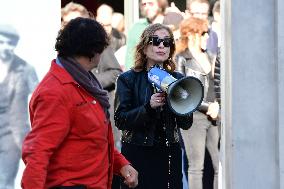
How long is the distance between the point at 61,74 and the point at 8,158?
314 cm

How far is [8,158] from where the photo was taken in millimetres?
7641

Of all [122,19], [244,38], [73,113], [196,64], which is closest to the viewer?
[73,113]

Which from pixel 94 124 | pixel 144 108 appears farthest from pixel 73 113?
pixel 144 108

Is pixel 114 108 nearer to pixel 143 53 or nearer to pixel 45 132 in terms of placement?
pixel 143 53

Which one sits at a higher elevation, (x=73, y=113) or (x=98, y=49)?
(x=98, y=49)

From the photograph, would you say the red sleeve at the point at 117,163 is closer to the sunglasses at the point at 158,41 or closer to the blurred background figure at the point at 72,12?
the sunglasses at the point at 158,41

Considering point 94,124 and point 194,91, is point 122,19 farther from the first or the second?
point 94,124

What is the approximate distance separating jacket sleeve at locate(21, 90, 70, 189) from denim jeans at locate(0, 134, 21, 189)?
3.13m

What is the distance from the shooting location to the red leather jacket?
4449 millimetres

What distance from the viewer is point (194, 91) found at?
18.9 ft

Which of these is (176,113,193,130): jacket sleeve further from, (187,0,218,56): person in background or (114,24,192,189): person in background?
(187,0,218,56): person in background

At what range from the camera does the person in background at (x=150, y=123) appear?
5816mm

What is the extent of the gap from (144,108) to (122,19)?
4.21 m

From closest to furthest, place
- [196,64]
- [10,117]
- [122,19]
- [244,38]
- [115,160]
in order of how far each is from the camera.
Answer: [115,160] → [244,38] → [10,117] → [196,64] → [122,19]
